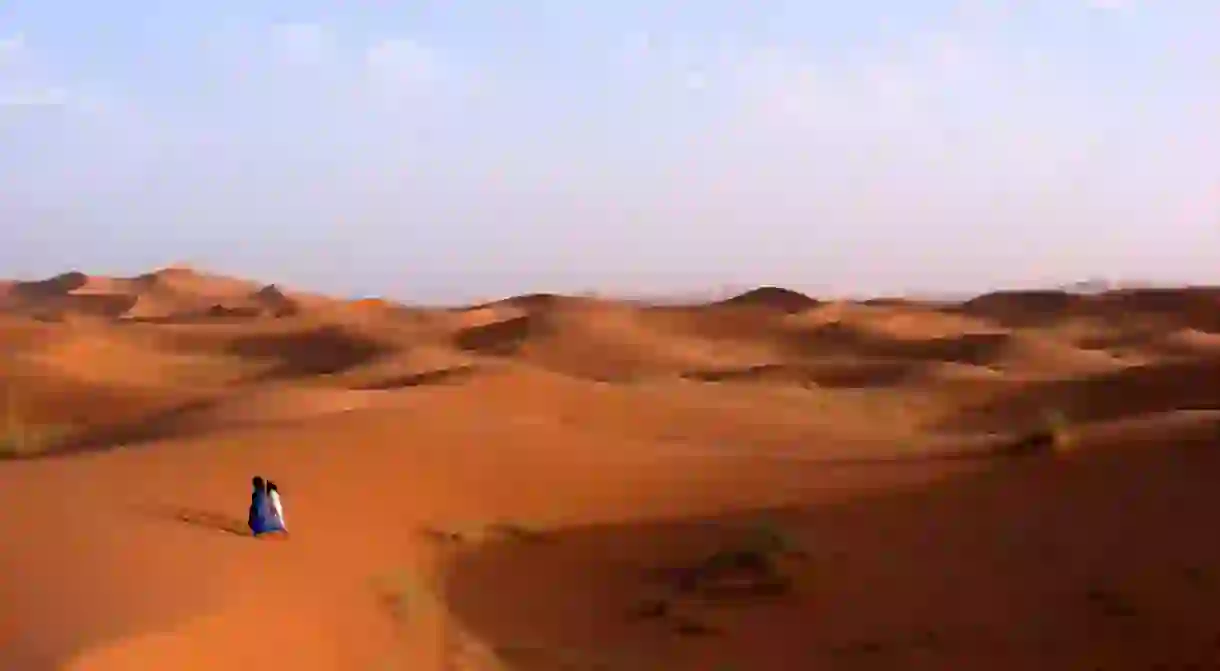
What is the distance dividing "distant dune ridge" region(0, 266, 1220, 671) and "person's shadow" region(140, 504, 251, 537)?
0.13 ft

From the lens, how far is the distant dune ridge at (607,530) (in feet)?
20.9

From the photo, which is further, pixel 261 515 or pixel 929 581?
pixel 261 515

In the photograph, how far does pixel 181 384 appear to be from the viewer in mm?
25359

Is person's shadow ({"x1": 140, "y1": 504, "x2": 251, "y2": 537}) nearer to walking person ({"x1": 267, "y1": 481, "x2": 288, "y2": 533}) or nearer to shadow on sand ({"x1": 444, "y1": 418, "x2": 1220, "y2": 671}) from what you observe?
walking person ({"x1": 267, "y1": 481, "x2": 288, "y2": 533})

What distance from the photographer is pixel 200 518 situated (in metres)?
8.57

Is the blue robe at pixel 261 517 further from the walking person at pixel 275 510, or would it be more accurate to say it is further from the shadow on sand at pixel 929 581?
the shadow on sand at pixel 929 581

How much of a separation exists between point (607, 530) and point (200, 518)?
331 centimetres

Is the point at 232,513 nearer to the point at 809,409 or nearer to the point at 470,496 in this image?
the point at 470,496

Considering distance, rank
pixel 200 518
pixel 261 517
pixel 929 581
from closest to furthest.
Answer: pixel 929 581 < pixel 261 517 < pixel 200 518

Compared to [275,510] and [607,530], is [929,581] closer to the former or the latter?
[607,530]

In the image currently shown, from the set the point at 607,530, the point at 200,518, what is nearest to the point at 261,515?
the point at 200,518

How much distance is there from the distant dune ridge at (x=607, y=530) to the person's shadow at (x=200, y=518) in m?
0.04

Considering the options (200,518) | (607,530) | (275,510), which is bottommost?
(607,530)

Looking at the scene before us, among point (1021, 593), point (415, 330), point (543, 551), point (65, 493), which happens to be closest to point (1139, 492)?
point (1021, 593)
